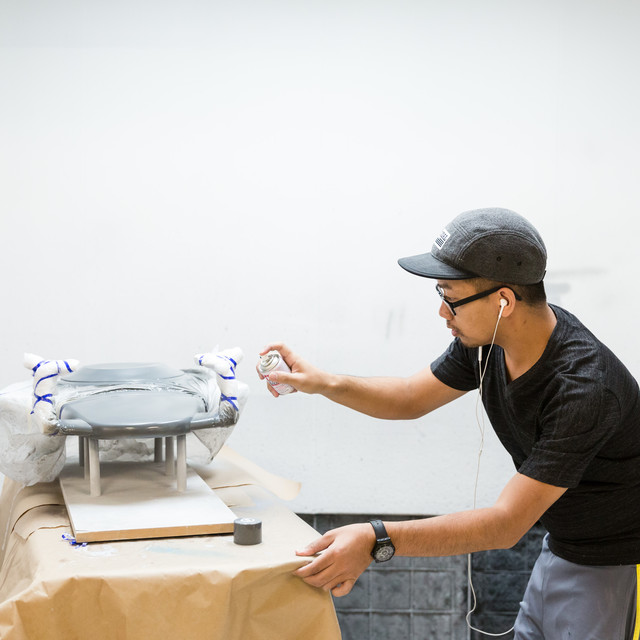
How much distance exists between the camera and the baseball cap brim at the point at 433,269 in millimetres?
1322

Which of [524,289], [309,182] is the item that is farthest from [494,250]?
[309,182]

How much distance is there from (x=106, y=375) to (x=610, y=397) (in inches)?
38.9

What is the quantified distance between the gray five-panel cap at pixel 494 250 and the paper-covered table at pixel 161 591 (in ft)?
1.80

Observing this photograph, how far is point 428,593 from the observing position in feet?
7.50

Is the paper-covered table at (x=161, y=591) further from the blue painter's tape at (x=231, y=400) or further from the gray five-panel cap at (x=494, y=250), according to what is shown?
the gray five-panel cap at (x=494, y=250)

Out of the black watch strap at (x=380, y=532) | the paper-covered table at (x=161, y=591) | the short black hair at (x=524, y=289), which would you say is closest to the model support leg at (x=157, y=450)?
the paper-covered table at (x=161, y=591)

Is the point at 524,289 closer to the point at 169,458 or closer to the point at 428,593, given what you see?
the point at 169,458

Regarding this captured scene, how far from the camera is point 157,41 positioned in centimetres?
212

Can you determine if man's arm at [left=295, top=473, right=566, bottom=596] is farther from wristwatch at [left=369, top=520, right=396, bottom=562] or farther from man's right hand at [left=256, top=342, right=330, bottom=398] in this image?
man's right hand at [left=256, top=342, right=330, bottom=398]

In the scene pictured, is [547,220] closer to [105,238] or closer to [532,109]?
[532,109]

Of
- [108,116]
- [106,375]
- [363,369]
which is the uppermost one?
[108,116]

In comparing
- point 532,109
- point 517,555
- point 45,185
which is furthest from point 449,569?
point 45,185

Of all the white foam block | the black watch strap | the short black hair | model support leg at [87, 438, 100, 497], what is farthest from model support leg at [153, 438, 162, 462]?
the short black hair

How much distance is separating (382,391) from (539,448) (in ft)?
1.63
